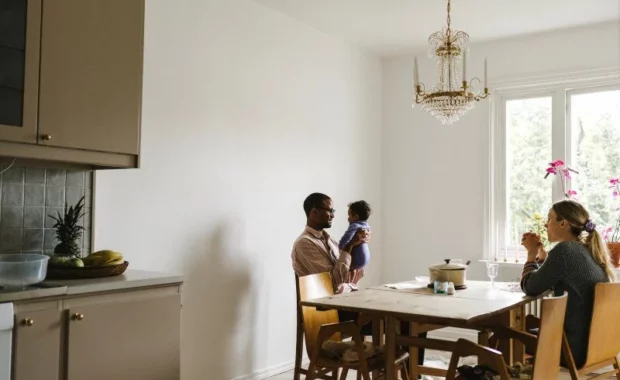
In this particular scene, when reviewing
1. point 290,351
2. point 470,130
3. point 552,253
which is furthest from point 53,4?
point 470,130

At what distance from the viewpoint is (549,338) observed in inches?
95.3

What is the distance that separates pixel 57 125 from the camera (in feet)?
7.90

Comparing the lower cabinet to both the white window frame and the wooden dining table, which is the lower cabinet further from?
the white window frame

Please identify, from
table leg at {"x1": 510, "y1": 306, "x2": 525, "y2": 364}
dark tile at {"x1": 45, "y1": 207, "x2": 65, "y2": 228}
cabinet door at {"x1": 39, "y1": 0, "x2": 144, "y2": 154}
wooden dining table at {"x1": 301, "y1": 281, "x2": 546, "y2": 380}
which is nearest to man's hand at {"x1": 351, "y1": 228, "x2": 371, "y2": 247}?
wooden dining table at {"x1": 301, "y1": 281, "x2": 546, "y2": 380}

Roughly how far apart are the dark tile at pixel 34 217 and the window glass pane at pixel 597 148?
3.87 m

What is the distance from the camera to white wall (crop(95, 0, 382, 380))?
11.0ft

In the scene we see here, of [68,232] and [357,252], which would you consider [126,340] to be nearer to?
[68,232]

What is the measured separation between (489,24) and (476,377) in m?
2.94

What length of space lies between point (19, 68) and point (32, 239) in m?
0.80

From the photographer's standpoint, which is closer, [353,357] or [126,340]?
[126,340]

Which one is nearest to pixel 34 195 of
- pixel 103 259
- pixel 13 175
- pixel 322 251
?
pixel 13 175

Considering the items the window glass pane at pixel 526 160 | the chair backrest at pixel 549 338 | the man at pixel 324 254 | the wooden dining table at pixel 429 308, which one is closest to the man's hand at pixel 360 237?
the man at pixel 324 254

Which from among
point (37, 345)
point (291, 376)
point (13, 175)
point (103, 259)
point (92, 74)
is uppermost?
point (92, 74)

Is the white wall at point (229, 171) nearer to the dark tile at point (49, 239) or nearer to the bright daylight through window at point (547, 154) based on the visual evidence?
the dark tile at point (49, 239)
